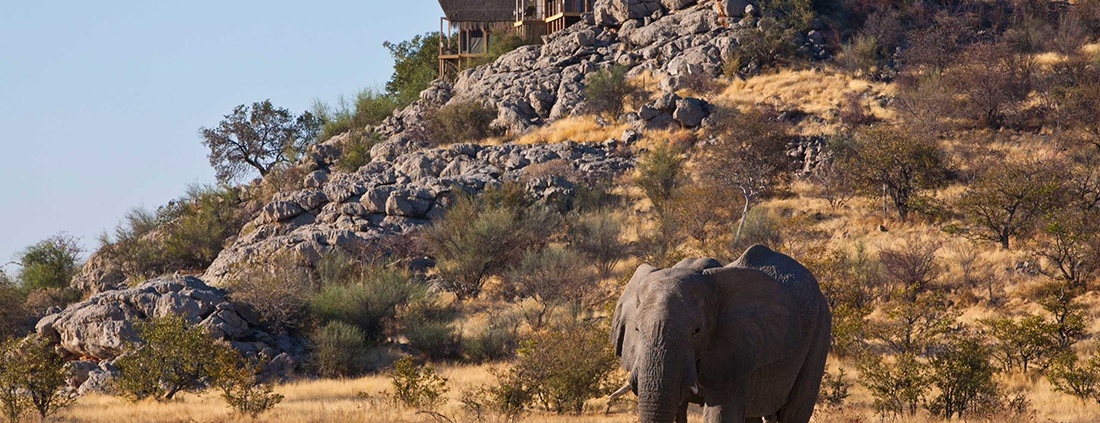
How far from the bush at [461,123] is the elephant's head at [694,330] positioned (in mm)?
40853

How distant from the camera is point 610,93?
49500mm

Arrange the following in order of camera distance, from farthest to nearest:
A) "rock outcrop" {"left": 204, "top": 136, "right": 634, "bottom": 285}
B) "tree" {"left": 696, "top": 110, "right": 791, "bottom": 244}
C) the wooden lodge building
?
the wooden lodge building < "tree" {"left": 696, "top": 110, "right": 791, "bottom": 244} < "rock outcrop" {"left": 204, "top": 136, "right": 634, "bottom": 285}

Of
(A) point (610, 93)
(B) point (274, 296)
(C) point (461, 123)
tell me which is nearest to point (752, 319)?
(B) point (274, 296)

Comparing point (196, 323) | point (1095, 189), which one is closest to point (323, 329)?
point (196, 323)

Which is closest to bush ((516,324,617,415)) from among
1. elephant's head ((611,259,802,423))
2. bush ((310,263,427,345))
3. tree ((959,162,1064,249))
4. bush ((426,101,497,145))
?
elephant's head ((611,259,802,423))

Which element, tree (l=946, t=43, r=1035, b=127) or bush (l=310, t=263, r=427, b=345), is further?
tree (l=946, t=43, r=1035, b=127)

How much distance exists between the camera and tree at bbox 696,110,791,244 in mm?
38188

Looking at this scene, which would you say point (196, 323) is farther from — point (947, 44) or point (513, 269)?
point (947, 44)

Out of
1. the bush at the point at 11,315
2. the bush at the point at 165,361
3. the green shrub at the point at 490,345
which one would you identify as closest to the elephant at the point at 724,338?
the bush at the point at 165,361

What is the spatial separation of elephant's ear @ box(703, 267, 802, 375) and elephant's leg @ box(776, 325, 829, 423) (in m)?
0.92

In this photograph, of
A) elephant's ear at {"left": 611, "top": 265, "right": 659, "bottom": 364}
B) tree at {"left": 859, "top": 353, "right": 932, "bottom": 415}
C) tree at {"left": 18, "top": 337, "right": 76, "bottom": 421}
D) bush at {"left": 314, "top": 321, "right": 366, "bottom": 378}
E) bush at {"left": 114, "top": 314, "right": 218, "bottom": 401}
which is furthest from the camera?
bush at {"left": 314, "top": 321, "right": 366, "bottom": 378}

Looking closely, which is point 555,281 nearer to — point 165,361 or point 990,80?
point 165,361

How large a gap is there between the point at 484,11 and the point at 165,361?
157 ft

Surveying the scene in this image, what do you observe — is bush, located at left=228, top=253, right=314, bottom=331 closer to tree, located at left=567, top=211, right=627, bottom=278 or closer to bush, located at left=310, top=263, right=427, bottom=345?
bush, located at left=310, top=263, right=427, bottom=345
